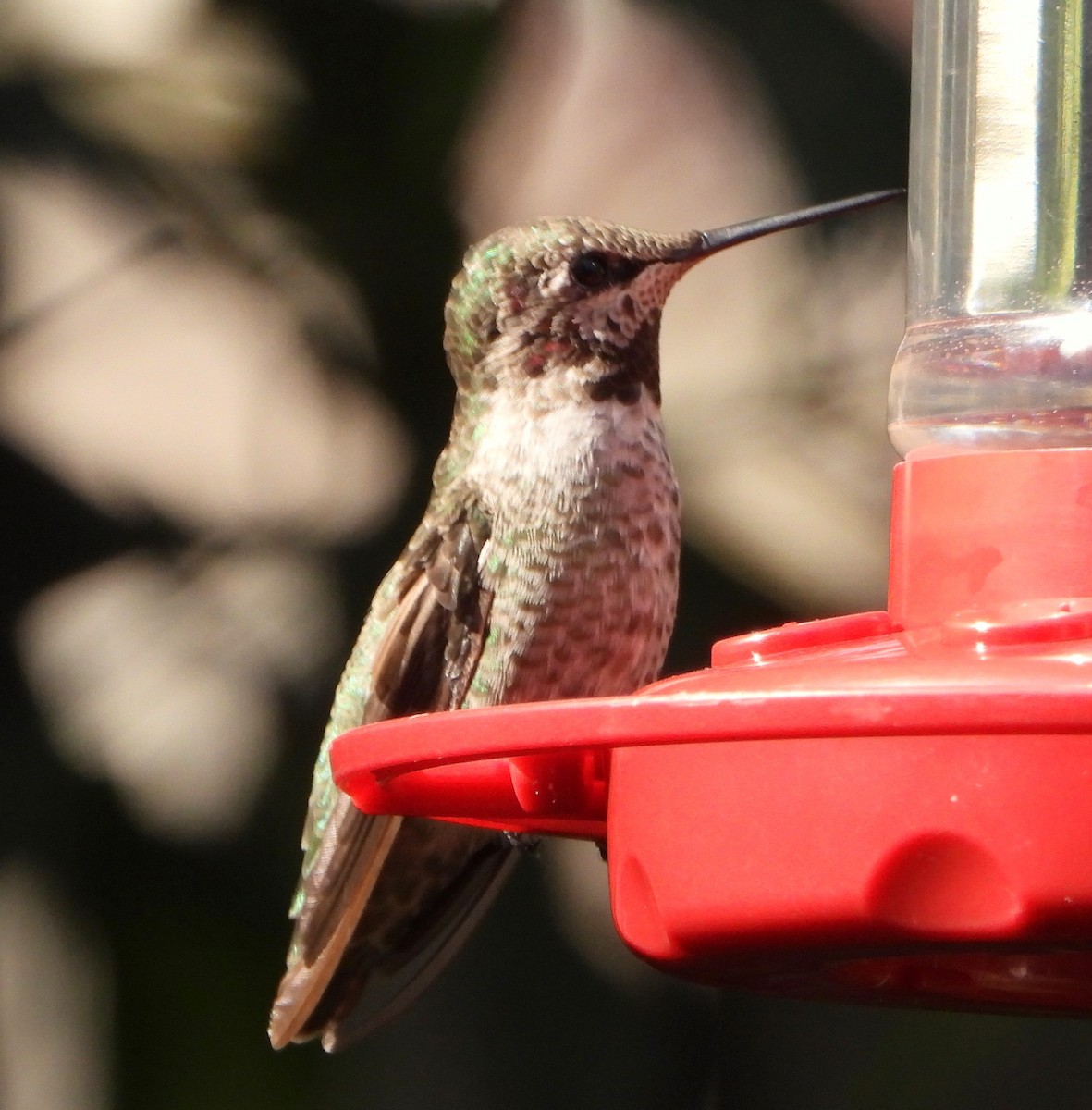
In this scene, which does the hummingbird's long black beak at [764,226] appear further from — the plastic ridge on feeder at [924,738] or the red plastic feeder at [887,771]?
the red plastic feeder at [887,771]

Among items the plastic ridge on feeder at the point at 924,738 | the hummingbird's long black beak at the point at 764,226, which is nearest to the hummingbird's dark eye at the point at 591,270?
the hummingbird's long black beak at the point at 764,226

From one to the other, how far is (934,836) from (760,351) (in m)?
3.19

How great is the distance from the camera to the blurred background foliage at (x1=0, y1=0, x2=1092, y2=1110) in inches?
146

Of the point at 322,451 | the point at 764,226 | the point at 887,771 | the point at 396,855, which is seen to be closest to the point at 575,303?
the point at 764,226

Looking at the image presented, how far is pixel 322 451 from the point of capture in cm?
399

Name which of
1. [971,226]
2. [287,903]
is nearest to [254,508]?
[287,903]

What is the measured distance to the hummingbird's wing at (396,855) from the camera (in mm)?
2680

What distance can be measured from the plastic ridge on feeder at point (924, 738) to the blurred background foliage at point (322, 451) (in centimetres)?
199

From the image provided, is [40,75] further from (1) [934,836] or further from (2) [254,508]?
(1) [934,836]

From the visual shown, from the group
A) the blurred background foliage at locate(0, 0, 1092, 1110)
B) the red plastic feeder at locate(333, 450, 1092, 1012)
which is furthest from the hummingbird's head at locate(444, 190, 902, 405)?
the red plastic feeder at locate(333, 450, 1092, 1012)

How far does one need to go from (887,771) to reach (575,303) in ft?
5.58

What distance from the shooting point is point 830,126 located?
14.0ft

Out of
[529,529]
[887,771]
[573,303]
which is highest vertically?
[573,303]

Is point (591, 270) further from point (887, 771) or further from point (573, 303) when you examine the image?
point (887, 771)
